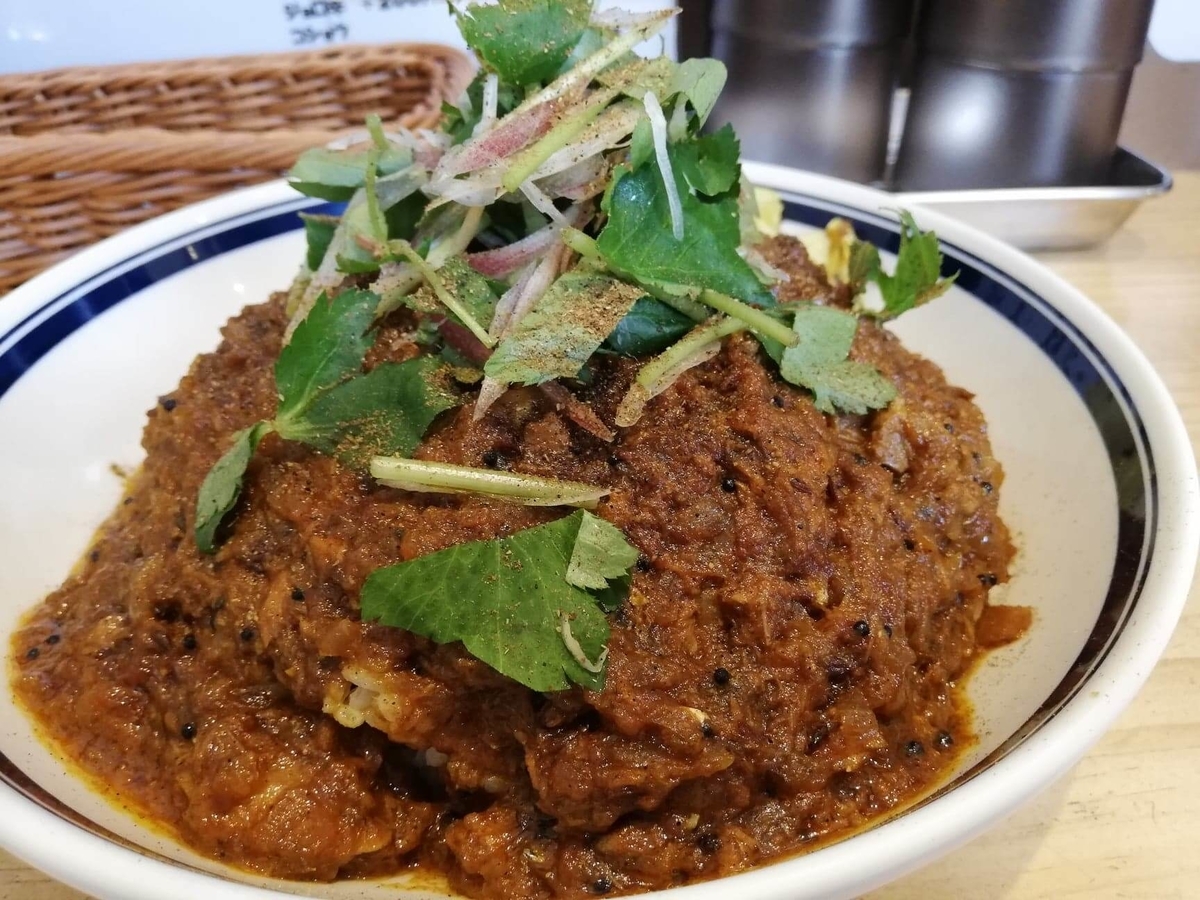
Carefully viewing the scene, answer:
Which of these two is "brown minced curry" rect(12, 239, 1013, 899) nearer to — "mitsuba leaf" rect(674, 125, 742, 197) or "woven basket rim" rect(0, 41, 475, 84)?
"mitsuba leaf" rect(674, 125, 742, 197)

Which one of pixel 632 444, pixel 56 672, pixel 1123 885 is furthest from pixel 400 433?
pixel 1123 885

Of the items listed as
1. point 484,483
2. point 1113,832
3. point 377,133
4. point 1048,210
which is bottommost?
point 1113,832

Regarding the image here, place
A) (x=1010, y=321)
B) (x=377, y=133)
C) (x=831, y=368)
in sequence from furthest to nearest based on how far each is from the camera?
(x=1010, y=321), (x=377, y=133), (x=831, y=368)

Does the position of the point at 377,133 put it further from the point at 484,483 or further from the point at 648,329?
the point at 484,483

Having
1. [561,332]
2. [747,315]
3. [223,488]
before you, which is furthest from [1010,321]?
[223,488]

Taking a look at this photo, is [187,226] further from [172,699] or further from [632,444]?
[632,444]

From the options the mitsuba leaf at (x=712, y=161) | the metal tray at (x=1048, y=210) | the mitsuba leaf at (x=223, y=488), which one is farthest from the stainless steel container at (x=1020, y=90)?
the mitsuba leaf at (x=223, y=488)

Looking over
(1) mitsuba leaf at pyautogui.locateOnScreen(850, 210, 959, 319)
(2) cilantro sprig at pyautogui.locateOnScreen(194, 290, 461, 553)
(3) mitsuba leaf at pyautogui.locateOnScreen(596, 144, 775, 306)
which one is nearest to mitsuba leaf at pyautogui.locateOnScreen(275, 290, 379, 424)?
(2) cilantro sprig at pyautogui.locateOnScreen(194, 290, 461, 553)
